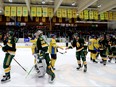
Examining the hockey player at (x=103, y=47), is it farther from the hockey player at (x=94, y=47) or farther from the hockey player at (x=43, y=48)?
the hockey player at (x=43, y=48)

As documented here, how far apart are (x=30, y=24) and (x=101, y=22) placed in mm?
8852

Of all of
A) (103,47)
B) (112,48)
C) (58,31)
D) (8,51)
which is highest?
(58,31)

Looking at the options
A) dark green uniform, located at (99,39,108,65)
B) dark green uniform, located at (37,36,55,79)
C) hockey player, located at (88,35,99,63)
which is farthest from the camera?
hockey player, located at (88,35,99,63)

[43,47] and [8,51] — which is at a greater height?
[43,47]

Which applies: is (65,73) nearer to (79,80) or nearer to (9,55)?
(79,80)

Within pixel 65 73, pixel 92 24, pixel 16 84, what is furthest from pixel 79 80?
pixel 92 24

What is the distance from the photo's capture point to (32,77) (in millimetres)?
5914

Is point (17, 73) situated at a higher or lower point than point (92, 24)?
lower

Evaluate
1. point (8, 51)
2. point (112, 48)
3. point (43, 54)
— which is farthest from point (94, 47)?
point (8, 51)

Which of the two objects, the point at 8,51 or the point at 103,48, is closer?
the point at 8,51

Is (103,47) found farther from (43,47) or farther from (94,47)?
(43,47)

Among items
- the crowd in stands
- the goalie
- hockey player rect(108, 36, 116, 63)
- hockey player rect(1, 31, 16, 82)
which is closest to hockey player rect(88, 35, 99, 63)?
hockey player rect(108, 36, 116, 63)

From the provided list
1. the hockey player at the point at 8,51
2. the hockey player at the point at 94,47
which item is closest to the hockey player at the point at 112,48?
the hockey player at the point at 94,47

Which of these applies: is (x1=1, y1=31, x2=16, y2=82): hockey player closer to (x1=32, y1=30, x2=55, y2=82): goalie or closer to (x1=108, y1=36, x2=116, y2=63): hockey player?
(x1=32, y1=30, x2=55, y2=82): goalie
